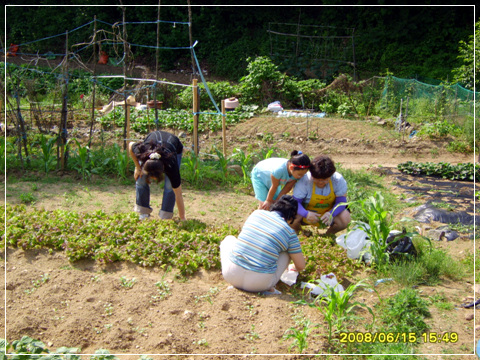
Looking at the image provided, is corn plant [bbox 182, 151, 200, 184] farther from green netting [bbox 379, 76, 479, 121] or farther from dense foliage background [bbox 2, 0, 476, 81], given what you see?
dense foliage background [bbox 2, 0, 476, 81]

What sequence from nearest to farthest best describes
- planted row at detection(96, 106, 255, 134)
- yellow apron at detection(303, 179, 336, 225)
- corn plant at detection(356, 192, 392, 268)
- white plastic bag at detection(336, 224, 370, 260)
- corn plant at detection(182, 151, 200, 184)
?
corn plant at detection(356, 192, 392, 268) < white plastic bag at detection(336, 224, 370, 260) < yellow apron at detection(303, 179, 336, 225) < corn plant at detection(182, 151, 200, 184) < planted row at detection(96, 106, 255, 134)

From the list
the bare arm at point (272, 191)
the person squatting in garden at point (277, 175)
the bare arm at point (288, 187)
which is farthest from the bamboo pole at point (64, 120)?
the bare arm at point (288, 187)

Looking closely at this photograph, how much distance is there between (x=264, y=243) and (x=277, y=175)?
4.93 ft

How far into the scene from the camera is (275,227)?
13.4ft

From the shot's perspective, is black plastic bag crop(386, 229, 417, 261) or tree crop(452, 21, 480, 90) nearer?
black plastic bag crop(386, 229, 417, 261)

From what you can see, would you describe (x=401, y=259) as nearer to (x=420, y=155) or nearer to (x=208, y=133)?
(x=420, y=155)

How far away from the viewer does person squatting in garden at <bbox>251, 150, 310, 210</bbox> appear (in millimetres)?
5109

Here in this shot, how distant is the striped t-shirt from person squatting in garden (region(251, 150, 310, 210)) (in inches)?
42.3

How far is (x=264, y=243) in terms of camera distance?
406 centimetres

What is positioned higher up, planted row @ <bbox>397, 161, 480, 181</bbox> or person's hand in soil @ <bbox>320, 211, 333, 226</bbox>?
planted row @ <bbox>397, 161, 480, 181</bbox>

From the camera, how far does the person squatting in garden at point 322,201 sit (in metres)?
5.29

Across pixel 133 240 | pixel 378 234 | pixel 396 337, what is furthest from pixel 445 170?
pixel 133 240

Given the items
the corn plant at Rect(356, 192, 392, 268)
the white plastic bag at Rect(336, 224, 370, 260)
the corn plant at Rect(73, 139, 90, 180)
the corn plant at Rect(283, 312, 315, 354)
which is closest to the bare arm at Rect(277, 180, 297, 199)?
the white plastic bag at Rect(336, 224, 370, 260)

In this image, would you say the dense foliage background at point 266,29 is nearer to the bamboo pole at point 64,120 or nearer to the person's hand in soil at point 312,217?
the bamboo pole at point 64,120
